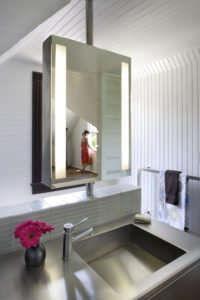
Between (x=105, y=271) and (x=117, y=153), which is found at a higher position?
(x=117, y=153)

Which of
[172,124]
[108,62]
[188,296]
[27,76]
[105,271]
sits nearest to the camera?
[188,296]

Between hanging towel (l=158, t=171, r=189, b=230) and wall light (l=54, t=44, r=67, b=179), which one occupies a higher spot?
wall light (l=54, t=44, r=67, b=179)

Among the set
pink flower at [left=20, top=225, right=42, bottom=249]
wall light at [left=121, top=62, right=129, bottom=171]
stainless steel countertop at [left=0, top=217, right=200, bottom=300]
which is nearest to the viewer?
stainless steel countertop at [left=0, top=217, right=200, bottom=300]

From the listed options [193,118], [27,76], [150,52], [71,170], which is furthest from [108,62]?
[27,76]

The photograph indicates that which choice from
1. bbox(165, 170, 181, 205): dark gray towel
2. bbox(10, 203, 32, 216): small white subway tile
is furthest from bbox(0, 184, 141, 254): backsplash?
bbox(165, 170, 181, 205): dark gray towel

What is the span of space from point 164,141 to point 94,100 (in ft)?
4.43

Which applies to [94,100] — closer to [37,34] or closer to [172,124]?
[37,34]

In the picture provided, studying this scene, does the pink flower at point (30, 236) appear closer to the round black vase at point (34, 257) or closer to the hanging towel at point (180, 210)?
the round black vase at point (34, 257)

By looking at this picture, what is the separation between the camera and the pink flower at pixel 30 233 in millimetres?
903

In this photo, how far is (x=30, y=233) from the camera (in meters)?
0.93

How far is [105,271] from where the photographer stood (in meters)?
1.14

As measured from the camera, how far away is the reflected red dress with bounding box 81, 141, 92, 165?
139 cm

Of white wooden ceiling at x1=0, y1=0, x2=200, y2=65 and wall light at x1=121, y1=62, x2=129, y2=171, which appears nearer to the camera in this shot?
white wooden ceiling at x1=0, y1=0, x2=200, y2=65

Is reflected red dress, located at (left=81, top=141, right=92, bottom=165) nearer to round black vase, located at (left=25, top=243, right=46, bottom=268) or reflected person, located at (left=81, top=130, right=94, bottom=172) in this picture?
reflected person, located at (left=81, top=130, right=94, bottom=172)
